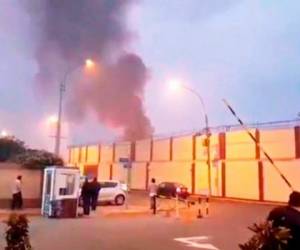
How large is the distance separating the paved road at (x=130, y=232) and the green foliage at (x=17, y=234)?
5138 mm

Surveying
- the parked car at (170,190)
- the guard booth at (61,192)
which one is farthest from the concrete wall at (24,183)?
the parked car at (170,190)

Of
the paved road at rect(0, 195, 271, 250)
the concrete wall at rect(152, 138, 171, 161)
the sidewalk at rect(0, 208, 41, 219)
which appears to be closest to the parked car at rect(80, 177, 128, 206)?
the sidewalk at rect(0, 208, 41, 219)

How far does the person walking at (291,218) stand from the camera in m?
5.50

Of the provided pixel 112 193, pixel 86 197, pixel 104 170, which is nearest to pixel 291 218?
pixel 86 197

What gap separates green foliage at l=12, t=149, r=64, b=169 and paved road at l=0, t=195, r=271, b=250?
497cm

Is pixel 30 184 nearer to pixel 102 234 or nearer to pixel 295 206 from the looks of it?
pixel 102 234

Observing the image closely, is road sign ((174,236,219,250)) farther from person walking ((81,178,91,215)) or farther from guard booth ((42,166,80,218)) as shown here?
person walking ((81,178,91,215))

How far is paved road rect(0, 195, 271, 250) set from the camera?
1320 cm

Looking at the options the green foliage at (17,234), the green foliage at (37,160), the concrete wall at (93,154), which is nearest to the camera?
the green foliage at (17,234)

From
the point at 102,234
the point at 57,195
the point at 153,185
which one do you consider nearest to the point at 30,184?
the point at 57,195

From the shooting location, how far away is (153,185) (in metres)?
25.3

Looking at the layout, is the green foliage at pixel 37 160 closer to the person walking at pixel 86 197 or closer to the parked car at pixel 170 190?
the person walking at pixel 86 197

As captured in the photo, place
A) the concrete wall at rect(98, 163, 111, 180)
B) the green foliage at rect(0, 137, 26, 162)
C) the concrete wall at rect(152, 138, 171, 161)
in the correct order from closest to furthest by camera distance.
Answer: the green foliage at rect(0, 137, 26, 162), the concrete wall at rect(152, 138, 171, 161), the concrete wall at rect(98, 163, 111, 180)

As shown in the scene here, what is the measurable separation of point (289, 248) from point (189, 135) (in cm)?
4232
